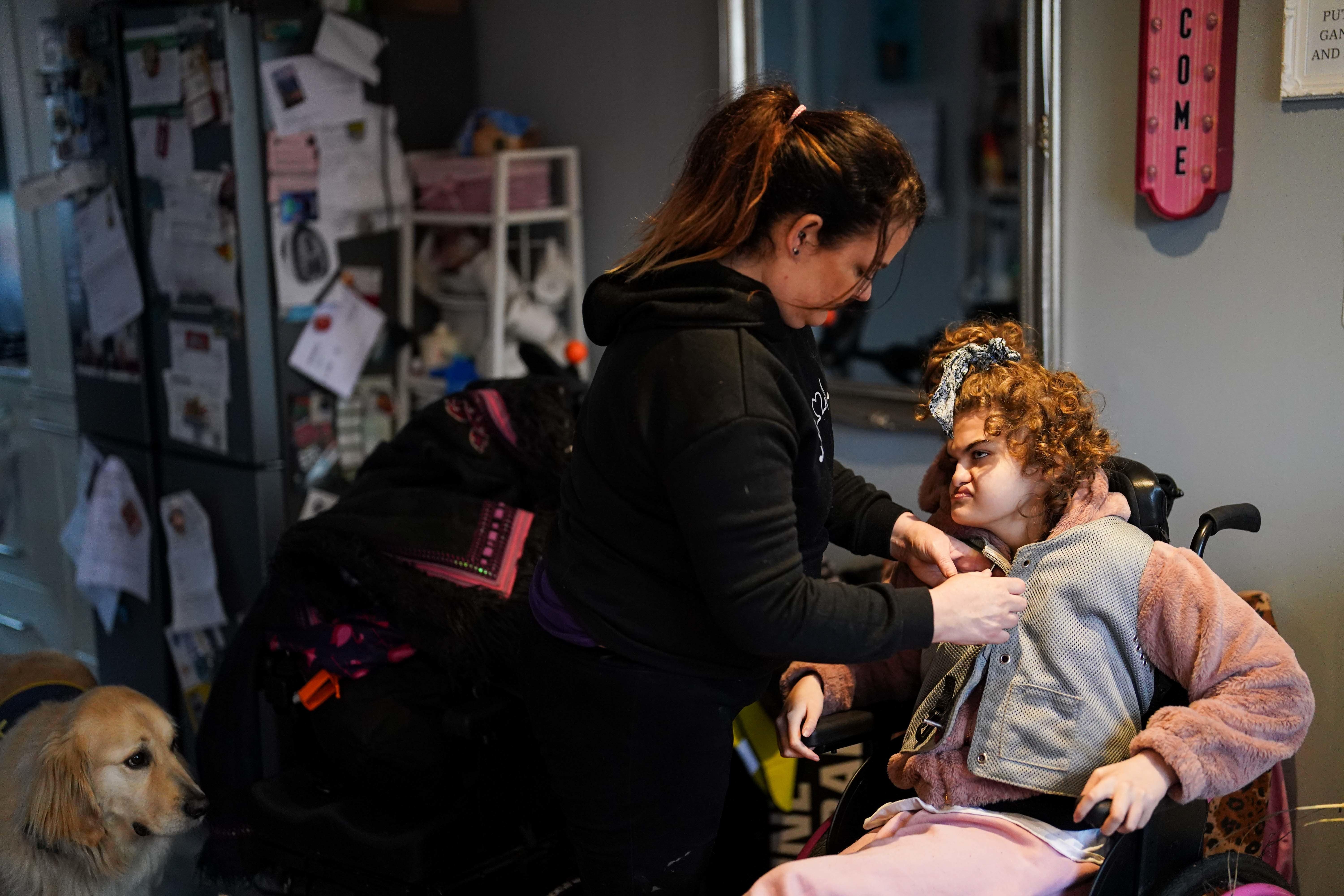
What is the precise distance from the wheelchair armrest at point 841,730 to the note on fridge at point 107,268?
7.02 ft

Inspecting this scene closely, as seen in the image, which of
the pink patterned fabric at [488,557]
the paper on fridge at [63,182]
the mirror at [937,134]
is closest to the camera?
the pink patterned fabric at [488,557]

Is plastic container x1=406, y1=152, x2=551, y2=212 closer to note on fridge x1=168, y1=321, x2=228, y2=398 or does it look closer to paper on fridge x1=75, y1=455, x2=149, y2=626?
note on fridge x1=168, y1=321, x2=228, y2=398

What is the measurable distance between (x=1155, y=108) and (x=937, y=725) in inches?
40.0

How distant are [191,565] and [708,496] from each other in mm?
2154

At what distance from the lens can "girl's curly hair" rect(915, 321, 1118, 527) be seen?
143cm

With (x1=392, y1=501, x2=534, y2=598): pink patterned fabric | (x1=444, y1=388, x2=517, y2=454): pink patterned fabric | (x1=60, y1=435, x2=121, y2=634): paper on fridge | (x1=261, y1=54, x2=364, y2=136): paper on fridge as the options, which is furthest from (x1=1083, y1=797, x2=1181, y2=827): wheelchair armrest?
(x1=60, y1=435, x2=121, y2=634): paper on fridge

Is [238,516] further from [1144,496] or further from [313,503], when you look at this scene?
Answer: [1144,496]

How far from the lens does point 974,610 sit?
4.13 ft

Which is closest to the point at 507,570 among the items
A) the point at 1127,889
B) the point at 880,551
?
the point at 880,551

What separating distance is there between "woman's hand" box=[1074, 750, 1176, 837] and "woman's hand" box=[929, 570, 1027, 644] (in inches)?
6.6

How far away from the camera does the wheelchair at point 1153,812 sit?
1.33m

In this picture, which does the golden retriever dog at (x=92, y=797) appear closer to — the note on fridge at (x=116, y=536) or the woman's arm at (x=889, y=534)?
the woman's arm at (x=889, y=534)

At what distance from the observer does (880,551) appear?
1572 millimetres

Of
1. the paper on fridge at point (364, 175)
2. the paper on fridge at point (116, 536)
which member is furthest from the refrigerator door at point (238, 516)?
the paper on fridge at point (364, 175)
